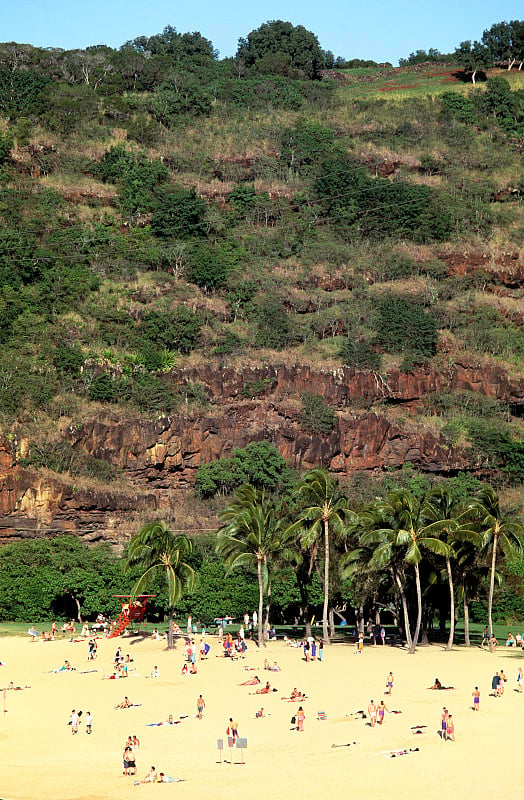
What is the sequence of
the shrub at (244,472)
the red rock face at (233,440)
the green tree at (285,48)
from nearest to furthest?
the red rock face at (233,440) < the shrub at (244,472) < the green tree at (285,48)

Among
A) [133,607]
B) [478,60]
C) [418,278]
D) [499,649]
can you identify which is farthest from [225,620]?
[478,60]

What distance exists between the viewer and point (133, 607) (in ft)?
259

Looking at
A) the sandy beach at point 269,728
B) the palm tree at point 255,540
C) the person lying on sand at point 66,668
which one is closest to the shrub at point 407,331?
the palm tree at point 255,540

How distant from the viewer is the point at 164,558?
2857 inches

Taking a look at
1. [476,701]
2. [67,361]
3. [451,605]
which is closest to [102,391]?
[67,361]

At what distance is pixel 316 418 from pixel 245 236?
35598 mm

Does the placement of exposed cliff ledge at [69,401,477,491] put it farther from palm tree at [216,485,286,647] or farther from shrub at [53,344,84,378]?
palm tree at [216,485,286,647]

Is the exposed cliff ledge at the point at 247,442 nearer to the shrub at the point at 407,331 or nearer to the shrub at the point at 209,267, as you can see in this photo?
the shrub at the point at 407,331

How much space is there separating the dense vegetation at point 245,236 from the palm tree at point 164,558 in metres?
8.55

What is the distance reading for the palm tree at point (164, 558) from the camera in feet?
237

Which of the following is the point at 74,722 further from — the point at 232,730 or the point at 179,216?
the point at 179,216

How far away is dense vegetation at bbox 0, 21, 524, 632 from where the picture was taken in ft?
348

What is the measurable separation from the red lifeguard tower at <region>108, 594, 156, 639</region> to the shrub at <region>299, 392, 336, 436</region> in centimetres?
2898

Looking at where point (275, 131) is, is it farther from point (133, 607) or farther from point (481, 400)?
point (133, 607)
